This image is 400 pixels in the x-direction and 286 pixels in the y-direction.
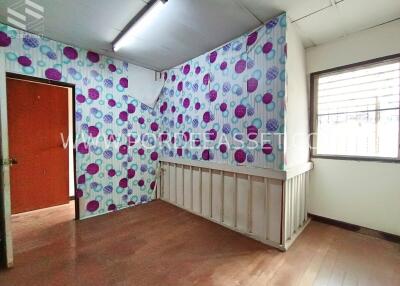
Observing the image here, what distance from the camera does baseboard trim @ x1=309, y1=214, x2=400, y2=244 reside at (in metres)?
2.18

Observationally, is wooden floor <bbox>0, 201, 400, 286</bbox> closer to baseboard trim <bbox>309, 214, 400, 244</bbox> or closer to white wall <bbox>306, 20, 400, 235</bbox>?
baseboard trim <bbox>309, 214, 400, 244</bbox>

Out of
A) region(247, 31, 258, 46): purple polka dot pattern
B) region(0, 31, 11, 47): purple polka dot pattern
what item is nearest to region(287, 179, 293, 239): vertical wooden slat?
region(247, 31, 258, 46): purple polka dot pattern

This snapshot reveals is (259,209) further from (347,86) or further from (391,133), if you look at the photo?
(347,86)

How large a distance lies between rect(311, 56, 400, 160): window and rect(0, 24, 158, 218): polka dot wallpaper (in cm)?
277

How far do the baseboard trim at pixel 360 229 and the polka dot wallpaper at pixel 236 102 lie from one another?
4.33ft

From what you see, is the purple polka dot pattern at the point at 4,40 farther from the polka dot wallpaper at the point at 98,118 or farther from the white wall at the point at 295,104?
the white wall at the point at 295,104

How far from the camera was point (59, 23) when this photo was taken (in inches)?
85.7

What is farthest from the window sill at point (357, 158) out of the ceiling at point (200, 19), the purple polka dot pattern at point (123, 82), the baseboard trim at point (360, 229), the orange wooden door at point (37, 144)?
the orange wooden door at point (37, 144)

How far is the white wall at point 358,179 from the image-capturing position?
218 centimetres

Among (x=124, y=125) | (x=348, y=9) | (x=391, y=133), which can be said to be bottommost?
(x=391, y=133)

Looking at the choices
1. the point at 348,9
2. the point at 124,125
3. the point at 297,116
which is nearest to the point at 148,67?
the point at 124,125

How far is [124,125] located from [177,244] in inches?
80.3

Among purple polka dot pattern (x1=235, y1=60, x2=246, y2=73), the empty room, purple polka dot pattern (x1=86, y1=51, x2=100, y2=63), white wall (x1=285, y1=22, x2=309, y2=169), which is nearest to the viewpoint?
A: the empty room

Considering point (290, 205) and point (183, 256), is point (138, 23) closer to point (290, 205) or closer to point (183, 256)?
point (183, 256)
